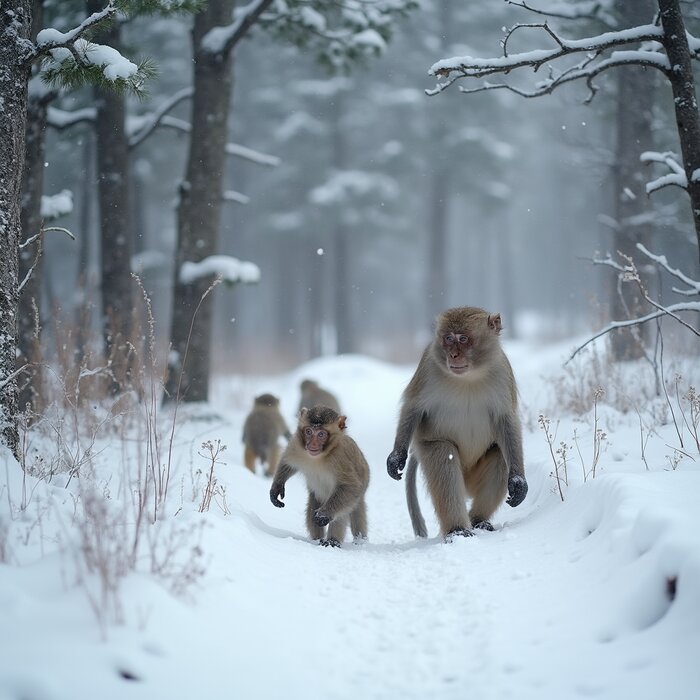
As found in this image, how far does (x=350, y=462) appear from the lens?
5457mm

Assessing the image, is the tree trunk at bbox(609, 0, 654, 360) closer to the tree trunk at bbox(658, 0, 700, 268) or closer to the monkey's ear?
the tree trunk at bbox(658, 0, 700, 268)

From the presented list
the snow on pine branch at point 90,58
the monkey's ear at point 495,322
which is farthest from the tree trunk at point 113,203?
the monkey's ear at point 495,322

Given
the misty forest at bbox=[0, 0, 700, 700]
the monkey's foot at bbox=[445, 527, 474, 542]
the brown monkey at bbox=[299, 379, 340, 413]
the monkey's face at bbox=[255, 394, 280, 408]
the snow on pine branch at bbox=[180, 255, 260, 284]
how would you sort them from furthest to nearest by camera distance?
1. the brown monkey at bbox=[299, 379, 340, 413]
2. the snow on pine branch at bbox=[180, 255, 260, 284]
3. the monkey's face at bbox=[255, 394, 280, 408]
4. the monkey's foot at bbox=[445, 527, 474, 542]
5. the misty forest at bbox=[0, 0, 700, 700]

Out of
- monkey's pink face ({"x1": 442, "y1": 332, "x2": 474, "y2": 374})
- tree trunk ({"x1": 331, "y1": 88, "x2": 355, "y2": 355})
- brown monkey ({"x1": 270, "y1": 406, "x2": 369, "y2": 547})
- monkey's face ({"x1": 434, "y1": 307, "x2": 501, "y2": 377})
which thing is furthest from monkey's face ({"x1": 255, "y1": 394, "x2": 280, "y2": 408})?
tree trunk ({"x1": 331, "y1": 88, "x2": 355, "y2": 355})

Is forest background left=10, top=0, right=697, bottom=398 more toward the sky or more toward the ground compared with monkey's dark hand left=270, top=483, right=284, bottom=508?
more toward the sky

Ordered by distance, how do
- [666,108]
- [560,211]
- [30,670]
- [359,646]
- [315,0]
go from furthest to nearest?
[560,211], [666,108], [315,0], [359,646], [30,670]

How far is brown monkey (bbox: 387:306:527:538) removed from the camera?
199 inches

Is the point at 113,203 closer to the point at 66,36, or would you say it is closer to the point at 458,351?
the point at 66,36

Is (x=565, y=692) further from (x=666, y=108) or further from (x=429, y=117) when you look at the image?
(x=429, y=117)

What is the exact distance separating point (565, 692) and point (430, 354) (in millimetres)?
2975

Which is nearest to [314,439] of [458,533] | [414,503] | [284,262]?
[414,503]

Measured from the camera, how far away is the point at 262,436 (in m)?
8.88

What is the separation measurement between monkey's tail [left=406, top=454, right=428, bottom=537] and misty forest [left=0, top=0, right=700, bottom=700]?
154 mm

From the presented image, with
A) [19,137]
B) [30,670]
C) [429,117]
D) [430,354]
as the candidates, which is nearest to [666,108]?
[430,354]
